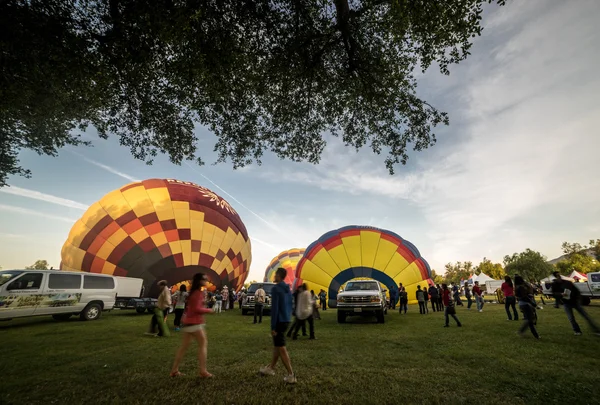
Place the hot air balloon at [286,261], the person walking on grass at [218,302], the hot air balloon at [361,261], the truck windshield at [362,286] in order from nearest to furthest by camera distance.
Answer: the truck windshield at [362,286]
the person walking on grass at [218,302]
the hot air balloon at [361,261]
the hot air balloon at [286,261]

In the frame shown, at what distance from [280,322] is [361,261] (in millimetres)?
14747

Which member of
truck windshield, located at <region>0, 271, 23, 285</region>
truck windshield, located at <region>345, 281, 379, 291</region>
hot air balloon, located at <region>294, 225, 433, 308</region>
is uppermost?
hot air balloon, located at <region>294, 225, 433, 308</region>

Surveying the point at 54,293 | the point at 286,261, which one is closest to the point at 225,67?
the point at 54,293

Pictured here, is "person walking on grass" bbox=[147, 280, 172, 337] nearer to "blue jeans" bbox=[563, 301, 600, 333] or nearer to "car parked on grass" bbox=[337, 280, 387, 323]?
"car parked on grass" bbox=[337, 280, 387, 323]

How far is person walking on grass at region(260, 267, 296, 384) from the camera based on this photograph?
480cm

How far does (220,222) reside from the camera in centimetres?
1877

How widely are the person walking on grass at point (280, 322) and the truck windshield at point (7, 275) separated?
13174 millimetres

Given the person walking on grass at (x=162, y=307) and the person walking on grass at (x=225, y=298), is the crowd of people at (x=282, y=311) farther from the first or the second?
the person walking on grass at (x=225, y=298)

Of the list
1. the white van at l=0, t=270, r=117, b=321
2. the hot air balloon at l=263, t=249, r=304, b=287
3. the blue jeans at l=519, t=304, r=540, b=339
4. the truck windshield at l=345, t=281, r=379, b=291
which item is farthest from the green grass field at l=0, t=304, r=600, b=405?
the hot air balloon at l=263, t=249, r=304, b=287

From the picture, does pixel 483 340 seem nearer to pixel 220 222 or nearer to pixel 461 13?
pixel 461 13

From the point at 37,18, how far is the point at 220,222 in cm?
1368

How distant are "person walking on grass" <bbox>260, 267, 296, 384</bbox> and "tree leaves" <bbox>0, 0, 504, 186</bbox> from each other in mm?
5707

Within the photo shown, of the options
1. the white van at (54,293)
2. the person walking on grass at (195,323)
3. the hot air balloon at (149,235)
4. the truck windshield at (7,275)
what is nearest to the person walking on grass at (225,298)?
the hot air balloon at (149,235)

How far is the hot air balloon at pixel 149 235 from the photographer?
1623 centimetres
